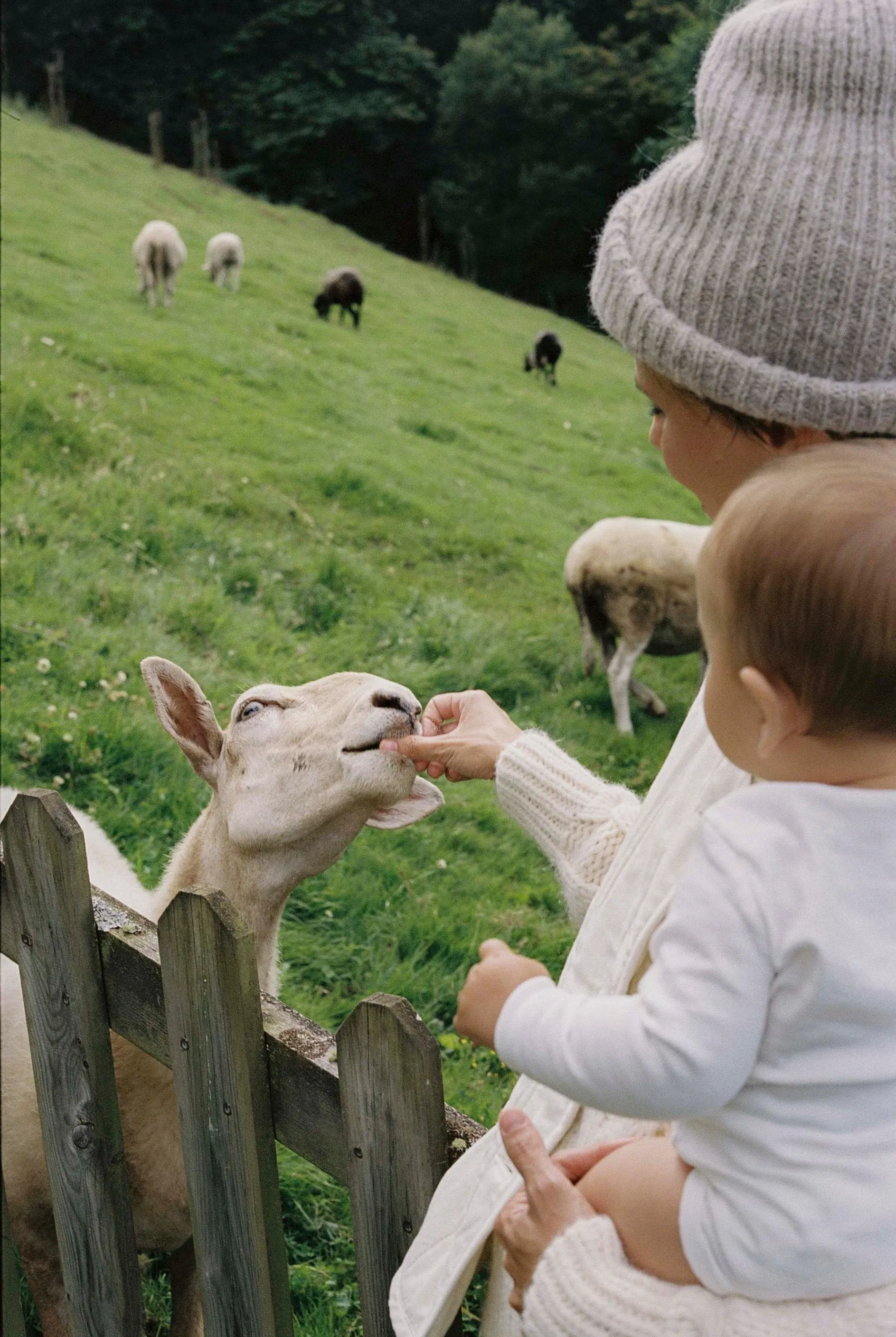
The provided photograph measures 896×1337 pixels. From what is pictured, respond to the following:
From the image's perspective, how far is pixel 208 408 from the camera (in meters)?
9.79

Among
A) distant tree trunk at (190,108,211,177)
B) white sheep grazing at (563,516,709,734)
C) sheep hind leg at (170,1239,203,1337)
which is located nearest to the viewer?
sheep hind leg at (170,1239,203,1337)

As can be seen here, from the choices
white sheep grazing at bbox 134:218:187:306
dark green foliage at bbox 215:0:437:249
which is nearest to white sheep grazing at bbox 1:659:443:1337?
white sheep grazing at bbox 134:218:187:306

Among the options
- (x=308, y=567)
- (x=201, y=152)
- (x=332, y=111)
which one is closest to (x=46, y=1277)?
(x=308, y=567)

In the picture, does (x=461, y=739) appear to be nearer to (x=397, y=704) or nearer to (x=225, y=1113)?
(x=397, y=704)

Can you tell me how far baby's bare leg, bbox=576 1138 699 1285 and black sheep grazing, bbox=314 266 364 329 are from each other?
59.7 feet

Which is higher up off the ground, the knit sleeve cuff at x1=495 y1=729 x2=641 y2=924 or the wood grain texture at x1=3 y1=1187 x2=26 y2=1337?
the knit sleeve cuff at x1=495 y1=729 x2=641 y2=924

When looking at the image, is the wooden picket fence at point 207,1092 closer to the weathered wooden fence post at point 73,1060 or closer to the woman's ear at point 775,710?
the weathered wooden fence post at point 73,1060

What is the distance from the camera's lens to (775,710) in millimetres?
1151

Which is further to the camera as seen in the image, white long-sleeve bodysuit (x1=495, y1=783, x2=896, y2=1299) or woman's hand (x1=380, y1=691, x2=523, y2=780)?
woman's hand (x1=380, y1=691, x2=523, y2=780)

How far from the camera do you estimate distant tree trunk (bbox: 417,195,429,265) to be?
137 feet

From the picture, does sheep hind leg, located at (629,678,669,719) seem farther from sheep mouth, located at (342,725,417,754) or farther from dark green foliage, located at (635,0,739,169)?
dark green foliage, located at (635,0,739,169)

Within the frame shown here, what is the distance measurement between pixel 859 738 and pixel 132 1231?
1671 mm

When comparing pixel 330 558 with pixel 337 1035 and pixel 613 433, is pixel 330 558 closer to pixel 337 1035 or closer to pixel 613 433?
pixel 337 1035

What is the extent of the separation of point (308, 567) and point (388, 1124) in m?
5.50
